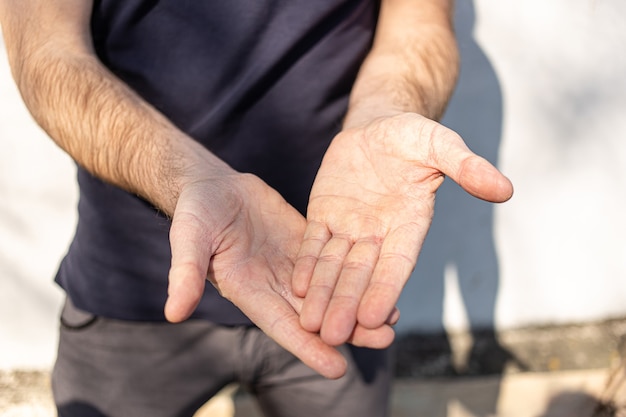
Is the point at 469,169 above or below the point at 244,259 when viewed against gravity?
above

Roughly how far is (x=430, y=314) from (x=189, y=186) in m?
1.27

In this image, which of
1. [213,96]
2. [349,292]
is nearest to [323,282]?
[349,292]

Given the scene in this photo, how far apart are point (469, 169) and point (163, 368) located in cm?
78

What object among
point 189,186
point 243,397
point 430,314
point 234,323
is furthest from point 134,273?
point 430,314

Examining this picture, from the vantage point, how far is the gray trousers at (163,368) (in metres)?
1.33

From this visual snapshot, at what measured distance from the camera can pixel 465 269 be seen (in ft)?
6.76

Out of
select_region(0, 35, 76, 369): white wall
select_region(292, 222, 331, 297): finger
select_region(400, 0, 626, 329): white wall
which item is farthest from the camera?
select_region(400, 0, 626, 329): white wall

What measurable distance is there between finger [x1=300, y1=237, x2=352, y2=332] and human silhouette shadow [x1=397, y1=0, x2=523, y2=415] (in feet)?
3.41

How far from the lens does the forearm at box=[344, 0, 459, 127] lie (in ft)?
4.18

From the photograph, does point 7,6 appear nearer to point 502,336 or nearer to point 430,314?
point 430,314

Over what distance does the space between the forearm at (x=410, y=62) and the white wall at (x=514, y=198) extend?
0.52 metres

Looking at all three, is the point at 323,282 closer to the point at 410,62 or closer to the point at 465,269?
the point at 410,62

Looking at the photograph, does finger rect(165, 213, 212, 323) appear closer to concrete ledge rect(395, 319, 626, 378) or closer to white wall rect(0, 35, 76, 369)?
white wall rect(0, 35, 76, 369)

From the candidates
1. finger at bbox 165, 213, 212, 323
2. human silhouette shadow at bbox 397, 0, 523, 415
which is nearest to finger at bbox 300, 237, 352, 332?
finger at bbox 165, 213, 212, 323
